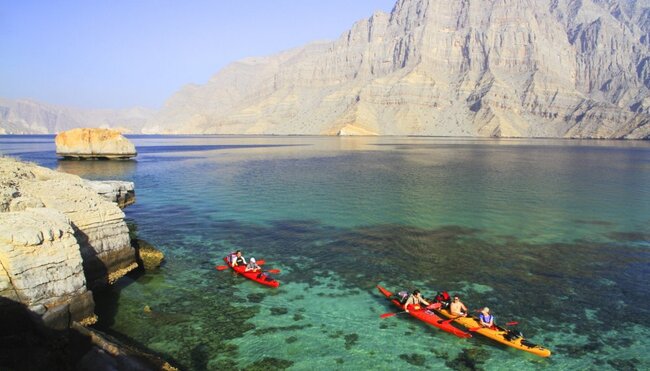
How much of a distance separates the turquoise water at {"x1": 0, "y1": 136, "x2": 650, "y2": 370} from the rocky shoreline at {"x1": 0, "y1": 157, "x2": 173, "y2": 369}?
6.51 ft

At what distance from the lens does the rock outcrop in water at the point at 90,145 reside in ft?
301

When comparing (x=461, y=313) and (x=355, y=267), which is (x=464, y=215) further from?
(x=461, y=313)

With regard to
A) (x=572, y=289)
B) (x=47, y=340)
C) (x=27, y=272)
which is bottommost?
(x=572, y=289)

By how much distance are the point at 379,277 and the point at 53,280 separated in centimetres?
1530

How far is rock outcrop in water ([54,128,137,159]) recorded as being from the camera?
91.7 meters

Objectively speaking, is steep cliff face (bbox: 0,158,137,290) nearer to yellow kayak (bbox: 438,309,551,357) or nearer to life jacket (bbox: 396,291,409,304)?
life jacket (bbox: 396,291,409,304)

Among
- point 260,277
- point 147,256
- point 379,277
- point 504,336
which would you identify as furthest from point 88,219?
point 504,336

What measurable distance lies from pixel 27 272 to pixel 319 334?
10.8 metres

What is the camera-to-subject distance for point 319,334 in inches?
705

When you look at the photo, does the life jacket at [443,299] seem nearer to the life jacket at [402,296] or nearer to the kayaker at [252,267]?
the life jacket at [402,296]

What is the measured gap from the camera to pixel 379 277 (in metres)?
24.1

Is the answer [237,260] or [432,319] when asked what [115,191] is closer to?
[237,260]

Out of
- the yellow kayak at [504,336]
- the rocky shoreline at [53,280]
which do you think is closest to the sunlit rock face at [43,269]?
the rocky shoreline at [53,280]

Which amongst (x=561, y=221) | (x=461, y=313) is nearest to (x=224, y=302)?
(x=461, y=313)
